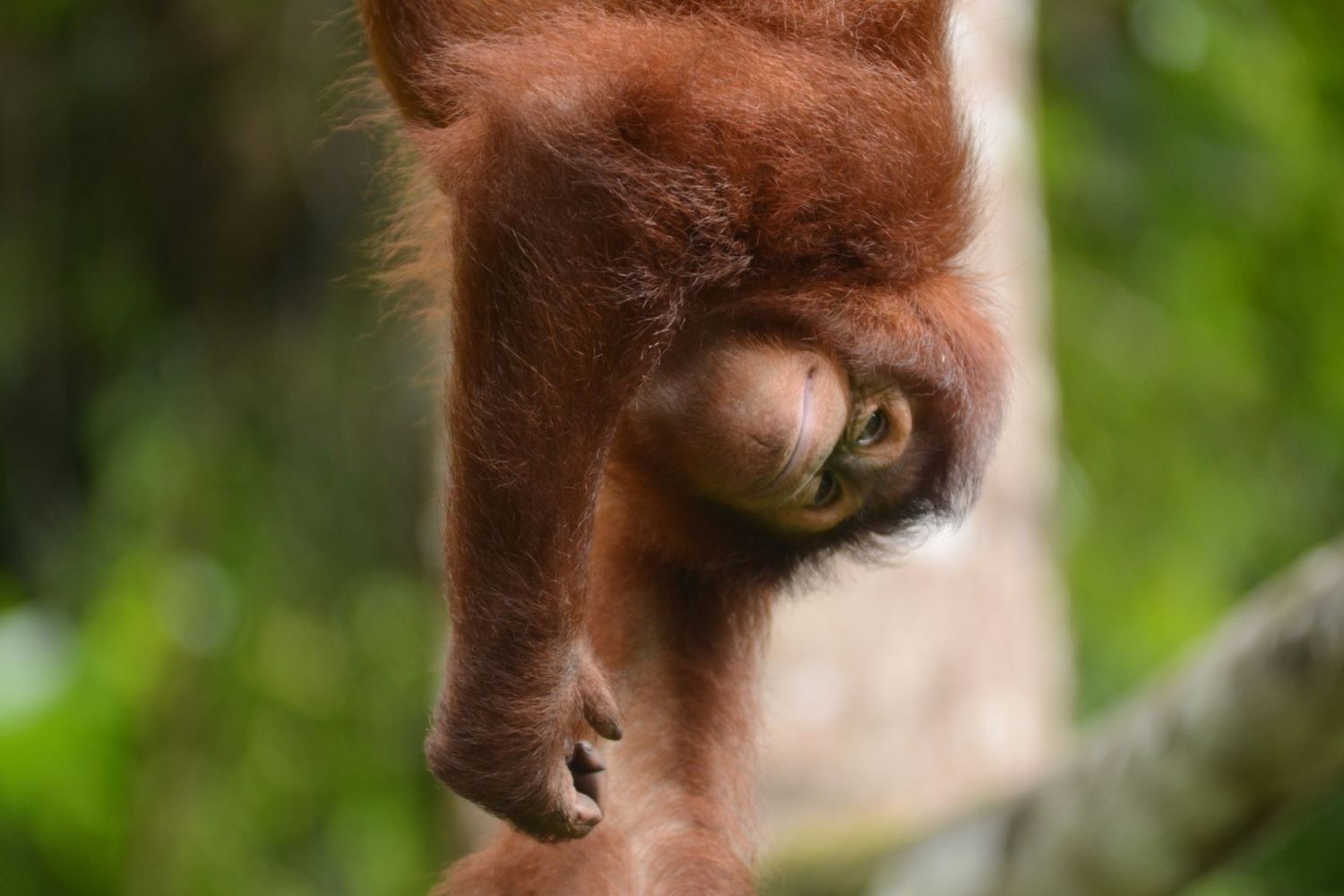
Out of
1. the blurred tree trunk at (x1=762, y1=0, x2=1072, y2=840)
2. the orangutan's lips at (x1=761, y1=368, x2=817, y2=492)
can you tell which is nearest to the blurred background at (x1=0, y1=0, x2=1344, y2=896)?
the blurred tree trunk at (x1=762, y1=0, x2=1072, y2=840)

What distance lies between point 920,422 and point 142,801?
3510 mm

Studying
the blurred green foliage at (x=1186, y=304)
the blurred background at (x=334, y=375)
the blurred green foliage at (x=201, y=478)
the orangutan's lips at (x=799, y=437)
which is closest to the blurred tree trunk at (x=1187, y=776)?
the orangutan's lips at (x=799, y=437)

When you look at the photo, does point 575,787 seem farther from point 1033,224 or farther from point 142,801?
point 142,801

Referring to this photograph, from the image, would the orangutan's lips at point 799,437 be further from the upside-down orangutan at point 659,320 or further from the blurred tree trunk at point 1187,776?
the blurred tree trunk at point 1187,776

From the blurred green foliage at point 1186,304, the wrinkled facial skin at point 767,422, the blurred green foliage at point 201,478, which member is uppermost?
the wrinkled facial skin at point 767,422

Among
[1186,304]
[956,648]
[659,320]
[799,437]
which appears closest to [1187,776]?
[956,648]

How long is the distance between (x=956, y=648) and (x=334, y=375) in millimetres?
2746

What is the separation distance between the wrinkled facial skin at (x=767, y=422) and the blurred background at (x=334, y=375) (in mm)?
3214

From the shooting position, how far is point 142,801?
480 centimetres

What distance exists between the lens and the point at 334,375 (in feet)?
19.2

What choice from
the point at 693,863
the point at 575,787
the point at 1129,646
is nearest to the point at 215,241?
the point at 1129,646

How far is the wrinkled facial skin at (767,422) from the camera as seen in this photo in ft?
5.82

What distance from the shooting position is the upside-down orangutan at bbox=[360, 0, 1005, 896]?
1.58 metres

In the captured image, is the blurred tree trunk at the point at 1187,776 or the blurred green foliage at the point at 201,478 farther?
the blurred green foliage at the point at 201,478
